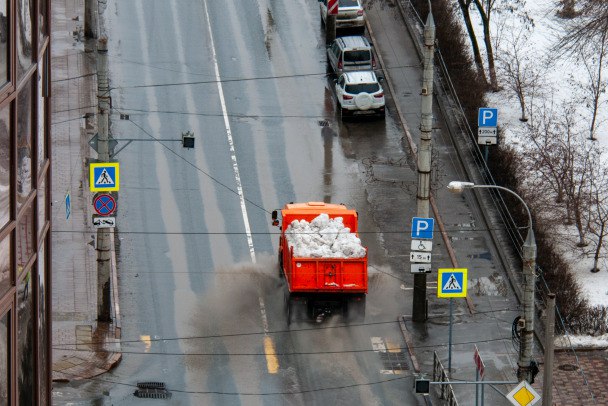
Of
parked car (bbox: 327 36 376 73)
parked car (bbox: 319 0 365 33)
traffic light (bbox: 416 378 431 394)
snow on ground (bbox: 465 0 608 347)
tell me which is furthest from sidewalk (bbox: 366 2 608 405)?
parked car (bbox: 319 0 365 33)

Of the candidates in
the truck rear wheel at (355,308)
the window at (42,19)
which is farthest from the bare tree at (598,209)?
the window at (42,19)

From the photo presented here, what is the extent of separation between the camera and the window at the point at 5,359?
52.1 ft

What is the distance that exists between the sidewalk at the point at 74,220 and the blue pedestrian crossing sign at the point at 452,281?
8452 mm

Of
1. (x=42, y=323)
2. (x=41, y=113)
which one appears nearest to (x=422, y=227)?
(x=42, y=323)

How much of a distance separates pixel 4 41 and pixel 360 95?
34227 millimetres

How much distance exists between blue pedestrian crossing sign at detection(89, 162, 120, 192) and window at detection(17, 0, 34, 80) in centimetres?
1972

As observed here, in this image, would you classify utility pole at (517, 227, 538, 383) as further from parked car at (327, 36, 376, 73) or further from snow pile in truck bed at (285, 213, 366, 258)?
parked car at (327, 36, 376, 73)

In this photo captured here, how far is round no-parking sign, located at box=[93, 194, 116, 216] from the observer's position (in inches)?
1486

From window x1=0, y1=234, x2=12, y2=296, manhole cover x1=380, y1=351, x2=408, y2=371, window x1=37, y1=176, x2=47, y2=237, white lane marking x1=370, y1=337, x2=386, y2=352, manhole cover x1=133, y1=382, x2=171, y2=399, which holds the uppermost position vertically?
window x1=37, y1=176, x2=47, y2=237

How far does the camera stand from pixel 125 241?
42750 mm

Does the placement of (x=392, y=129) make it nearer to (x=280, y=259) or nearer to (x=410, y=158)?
(x=410, y=158)

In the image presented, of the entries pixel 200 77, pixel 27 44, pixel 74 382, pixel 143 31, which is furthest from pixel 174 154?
pixel 27 44

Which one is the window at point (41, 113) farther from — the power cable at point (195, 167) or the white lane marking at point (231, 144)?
the power cable at point (195, 167)

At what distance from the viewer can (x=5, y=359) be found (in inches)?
632
